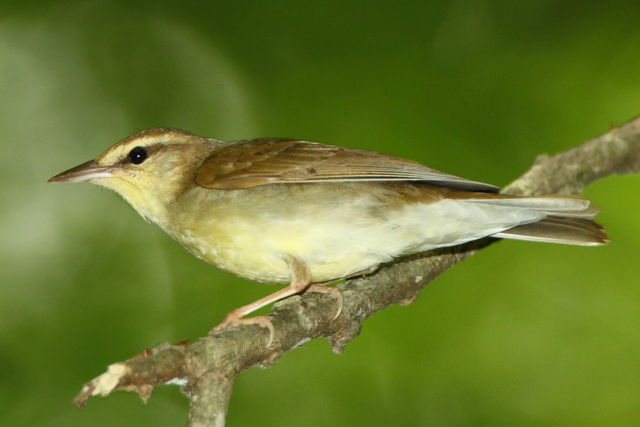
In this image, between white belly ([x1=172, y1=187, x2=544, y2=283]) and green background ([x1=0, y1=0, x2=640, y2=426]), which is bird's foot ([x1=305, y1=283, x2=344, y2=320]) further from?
green background ([x1=0, y1=0, x2=640, y2=426])

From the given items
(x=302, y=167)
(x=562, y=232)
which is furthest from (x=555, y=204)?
(x=302, y=167)

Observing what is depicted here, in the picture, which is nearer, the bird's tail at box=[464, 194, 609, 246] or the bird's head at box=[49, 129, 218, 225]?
the bird's tail at box=[464, 194, 609, 246]

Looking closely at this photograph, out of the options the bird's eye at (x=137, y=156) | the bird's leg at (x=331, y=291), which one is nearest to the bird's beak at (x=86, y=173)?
the bird's eye at (x=137, y=156)

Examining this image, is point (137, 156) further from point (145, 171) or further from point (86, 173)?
point (86, 173)

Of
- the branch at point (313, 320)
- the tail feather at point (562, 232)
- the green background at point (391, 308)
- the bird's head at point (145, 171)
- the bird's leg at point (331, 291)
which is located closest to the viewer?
the branch at point (313, 320)

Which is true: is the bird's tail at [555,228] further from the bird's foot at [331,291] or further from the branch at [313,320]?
the bird's foot at [331,291]

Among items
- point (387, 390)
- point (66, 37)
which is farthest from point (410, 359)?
point (66, 37)

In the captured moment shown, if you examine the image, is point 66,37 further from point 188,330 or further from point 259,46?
point 188,330

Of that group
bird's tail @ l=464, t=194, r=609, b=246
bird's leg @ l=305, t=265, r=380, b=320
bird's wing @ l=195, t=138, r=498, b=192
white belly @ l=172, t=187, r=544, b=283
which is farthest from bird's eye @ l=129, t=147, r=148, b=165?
bird's tail @ l=464, t=194, r=609, b=246
